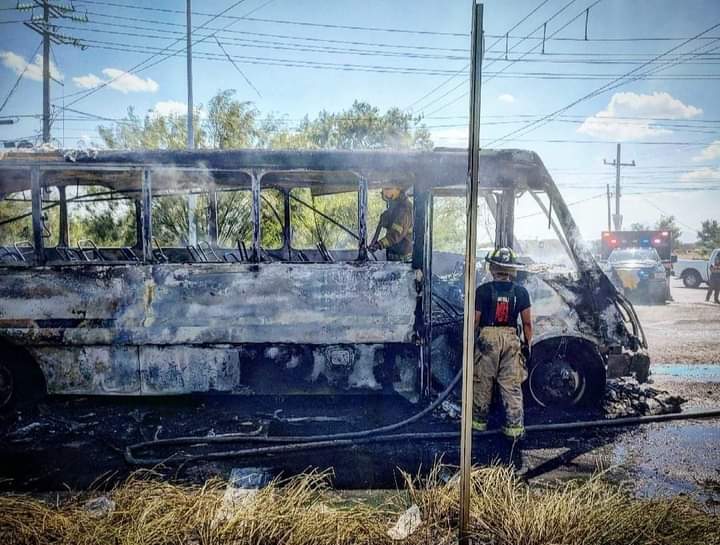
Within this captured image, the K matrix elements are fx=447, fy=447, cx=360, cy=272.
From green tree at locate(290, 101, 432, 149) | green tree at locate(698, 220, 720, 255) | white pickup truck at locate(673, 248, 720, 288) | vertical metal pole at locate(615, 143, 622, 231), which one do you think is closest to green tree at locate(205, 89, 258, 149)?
green tree at locate(290, 101, 432, 149)

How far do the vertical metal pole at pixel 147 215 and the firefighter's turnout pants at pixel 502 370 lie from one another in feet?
11.1

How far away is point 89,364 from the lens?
444 cm

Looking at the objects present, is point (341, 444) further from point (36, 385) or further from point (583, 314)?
point (36, 385)

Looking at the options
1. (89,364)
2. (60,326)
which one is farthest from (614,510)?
(60,326)

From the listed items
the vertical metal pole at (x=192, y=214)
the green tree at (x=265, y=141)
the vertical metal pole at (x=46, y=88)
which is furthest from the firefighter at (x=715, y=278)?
the vertical metal pole at (x=46, y=88)

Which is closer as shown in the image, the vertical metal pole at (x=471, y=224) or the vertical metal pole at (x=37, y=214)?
the vertical metal pole at (x=471, y=224)

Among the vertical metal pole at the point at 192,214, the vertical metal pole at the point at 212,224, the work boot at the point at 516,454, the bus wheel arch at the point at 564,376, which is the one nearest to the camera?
the work boot at the point at 516,454

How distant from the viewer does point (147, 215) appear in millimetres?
4488

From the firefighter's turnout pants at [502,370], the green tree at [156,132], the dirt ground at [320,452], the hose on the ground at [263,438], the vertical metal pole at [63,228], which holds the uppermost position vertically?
the green tree at [156,132]

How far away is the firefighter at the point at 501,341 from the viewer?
4031 millimetres

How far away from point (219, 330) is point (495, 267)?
2.76 metres

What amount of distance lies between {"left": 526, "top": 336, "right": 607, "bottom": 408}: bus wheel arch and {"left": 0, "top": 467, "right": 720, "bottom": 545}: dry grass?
1.97 meters

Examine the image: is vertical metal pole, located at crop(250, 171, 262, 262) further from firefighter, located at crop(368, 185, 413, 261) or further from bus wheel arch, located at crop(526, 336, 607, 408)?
bus wheel arch, located at crop(526, 336, 607, 408)

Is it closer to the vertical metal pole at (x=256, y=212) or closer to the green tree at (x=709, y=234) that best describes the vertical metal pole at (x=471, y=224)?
the vertical metal pole at (x=256, y=212)
